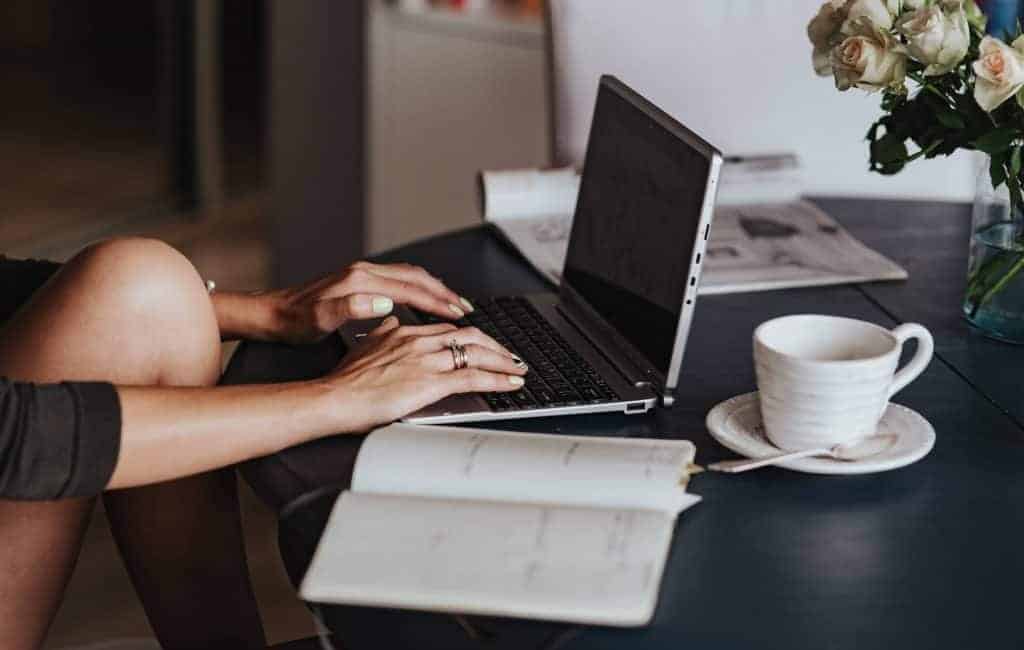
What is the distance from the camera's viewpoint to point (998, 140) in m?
1.32

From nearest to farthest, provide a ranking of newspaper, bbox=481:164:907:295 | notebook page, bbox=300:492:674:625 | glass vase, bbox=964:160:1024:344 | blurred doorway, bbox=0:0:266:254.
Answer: notebook page, bbox=300:492:674:625 → glass vase, bbox=964:160:1024:344 → newspaper, bbox=481:164:907:295 → blurred doorway, bbox=0:0:266:254

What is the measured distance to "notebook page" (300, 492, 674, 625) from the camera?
0.95 meters

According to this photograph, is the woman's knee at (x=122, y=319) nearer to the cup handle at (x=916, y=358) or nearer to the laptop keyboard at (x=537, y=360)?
the laptop keyboard at (x=537, y=360)

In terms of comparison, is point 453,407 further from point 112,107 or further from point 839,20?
point 112,107

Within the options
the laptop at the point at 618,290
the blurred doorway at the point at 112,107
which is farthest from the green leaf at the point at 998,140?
the blurred doorway at the point at 112,107

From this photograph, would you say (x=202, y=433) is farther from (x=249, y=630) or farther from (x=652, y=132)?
(x=652, y=132)

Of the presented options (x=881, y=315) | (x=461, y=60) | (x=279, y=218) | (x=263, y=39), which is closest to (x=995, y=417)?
(x=881, y=315)

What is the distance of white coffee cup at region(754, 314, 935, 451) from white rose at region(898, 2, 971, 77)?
235 millimetres

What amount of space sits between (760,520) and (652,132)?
411 millimetres

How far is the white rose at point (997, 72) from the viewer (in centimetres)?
124

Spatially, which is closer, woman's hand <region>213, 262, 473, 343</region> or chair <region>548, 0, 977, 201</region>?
woman's hand <region>213, 262, 473, 343</region>

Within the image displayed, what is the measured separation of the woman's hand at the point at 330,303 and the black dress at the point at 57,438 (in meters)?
0.33

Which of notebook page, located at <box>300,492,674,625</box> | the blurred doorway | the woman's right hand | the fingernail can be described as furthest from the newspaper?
the blurred doorway

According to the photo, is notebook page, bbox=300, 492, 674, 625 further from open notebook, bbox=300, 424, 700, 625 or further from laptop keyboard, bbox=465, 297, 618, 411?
laptop keyboard, bbox=465, 297, 618, 411
